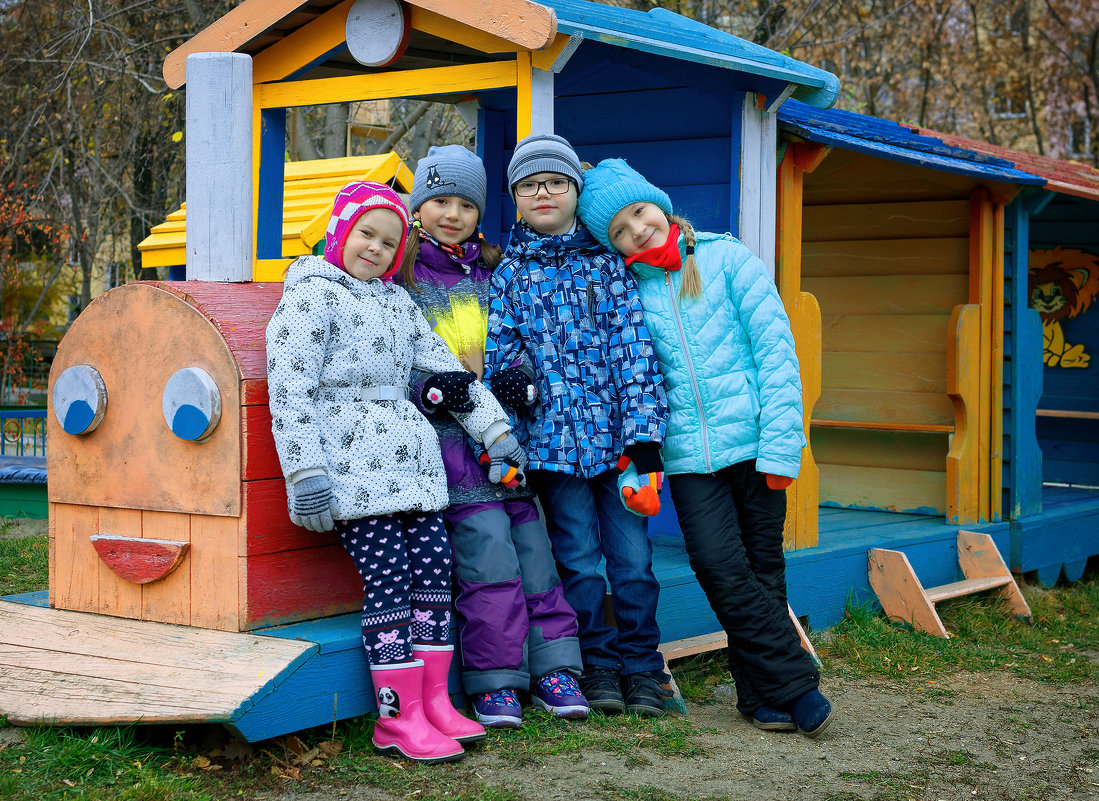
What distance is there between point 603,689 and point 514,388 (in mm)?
1022

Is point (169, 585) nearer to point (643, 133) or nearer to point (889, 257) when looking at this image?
point (643, 133)

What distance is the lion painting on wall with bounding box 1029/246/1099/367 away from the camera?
8.32 meters

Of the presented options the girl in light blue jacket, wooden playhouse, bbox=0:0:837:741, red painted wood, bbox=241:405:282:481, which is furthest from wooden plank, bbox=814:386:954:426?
red painted wood, bbox=241:405:282:481

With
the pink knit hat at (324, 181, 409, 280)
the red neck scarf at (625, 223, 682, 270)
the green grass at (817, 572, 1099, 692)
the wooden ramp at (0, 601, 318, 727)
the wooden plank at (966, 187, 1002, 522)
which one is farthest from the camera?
the wooden plank at (966, 187, 1002, 522)

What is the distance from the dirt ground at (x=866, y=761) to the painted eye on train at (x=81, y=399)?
1.38m

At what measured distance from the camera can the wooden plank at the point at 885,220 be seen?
6594 millimetres

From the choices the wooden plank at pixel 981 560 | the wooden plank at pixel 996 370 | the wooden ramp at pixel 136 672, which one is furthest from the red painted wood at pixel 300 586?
the wooden plank at pixel 996 370

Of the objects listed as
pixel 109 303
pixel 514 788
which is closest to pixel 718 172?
pixel 109 303

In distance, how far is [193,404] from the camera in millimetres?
3396

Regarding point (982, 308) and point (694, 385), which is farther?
point (982, 308)

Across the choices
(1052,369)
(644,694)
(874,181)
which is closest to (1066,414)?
(1052,369)

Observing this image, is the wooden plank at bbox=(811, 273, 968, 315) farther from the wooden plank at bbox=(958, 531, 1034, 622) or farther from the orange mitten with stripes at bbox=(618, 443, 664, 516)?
the orange mitten with stripes at bbox=(618, 443, 664, 516)

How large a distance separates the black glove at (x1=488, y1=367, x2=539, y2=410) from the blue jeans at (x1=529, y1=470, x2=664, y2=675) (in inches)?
11.9

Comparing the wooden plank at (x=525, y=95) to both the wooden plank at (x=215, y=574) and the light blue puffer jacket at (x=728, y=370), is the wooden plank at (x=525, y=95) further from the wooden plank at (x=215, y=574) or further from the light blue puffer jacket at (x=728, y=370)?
the wooden plank at (x=215, y=574)
